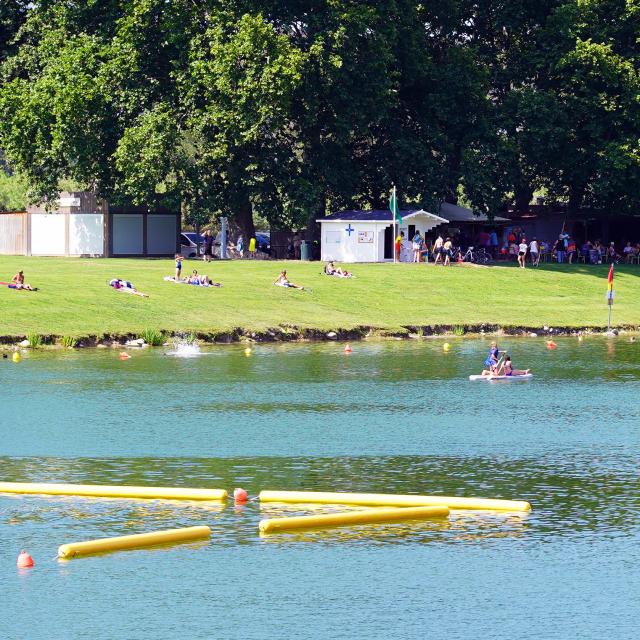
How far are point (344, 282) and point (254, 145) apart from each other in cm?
1421

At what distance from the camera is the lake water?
2478 centimetres

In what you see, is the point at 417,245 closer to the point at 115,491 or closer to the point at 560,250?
the point at 560,250

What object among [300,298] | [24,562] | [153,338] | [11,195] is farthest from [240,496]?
[11,195]

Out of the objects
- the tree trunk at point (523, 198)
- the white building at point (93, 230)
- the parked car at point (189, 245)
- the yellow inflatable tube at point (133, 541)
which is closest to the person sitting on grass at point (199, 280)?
the white building at point (93, 230)

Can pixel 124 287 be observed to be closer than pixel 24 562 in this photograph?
No

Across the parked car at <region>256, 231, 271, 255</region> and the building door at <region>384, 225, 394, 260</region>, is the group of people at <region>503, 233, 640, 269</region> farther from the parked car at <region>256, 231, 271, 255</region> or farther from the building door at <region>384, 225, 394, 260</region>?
the parked car at <region>256, 231, 271, 255</region>

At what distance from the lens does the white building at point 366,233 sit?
3654 inches

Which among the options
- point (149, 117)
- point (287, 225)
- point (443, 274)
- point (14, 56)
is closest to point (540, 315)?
point (443, 274)

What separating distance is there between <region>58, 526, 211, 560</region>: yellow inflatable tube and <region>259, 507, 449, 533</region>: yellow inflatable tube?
1562 millimetres

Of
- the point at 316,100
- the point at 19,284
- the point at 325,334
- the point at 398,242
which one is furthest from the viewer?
the point at 398,242

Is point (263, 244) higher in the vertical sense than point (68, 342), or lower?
higher

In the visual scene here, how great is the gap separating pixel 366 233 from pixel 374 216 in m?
1.37

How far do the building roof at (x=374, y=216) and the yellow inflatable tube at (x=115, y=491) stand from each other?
60605 mm

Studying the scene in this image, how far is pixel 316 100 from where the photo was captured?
89.0 metres
